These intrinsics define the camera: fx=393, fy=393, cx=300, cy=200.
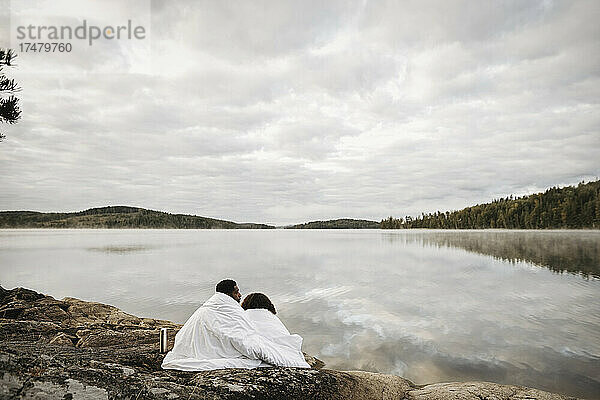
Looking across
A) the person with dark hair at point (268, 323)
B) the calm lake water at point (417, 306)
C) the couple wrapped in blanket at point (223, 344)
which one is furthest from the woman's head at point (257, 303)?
the calm lake water at point (417, 306)

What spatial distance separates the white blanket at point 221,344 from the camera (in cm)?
550

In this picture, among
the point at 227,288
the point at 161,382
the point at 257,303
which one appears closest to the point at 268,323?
the point at 257,303

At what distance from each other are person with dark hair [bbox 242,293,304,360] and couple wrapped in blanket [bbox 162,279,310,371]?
11.8 inches

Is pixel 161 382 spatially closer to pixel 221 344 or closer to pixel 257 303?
pixel 221 344

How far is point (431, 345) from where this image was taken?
31.7 ft

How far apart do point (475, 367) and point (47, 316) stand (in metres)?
11.1

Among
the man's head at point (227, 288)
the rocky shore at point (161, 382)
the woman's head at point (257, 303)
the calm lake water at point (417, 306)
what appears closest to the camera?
the rocky shore at point (161, 382)

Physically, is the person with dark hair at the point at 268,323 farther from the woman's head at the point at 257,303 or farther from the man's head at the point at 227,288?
the man's head at the point at 227,288

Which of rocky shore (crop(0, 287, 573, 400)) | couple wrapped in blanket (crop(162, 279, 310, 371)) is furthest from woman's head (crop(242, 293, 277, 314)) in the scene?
rocky shore (crop(0, 287, 573, 400))

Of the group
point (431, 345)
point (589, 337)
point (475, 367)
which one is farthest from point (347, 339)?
point (589, 337)

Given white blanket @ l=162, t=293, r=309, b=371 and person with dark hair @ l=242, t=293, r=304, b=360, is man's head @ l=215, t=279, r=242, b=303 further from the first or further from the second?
person with dark hair @ l=242, t=293, r=304, b=360

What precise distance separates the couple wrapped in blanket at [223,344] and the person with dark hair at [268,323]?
0.98 ft

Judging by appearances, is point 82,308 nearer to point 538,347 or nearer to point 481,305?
point 538,347

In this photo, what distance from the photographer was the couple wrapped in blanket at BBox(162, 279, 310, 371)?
18.0 ft
